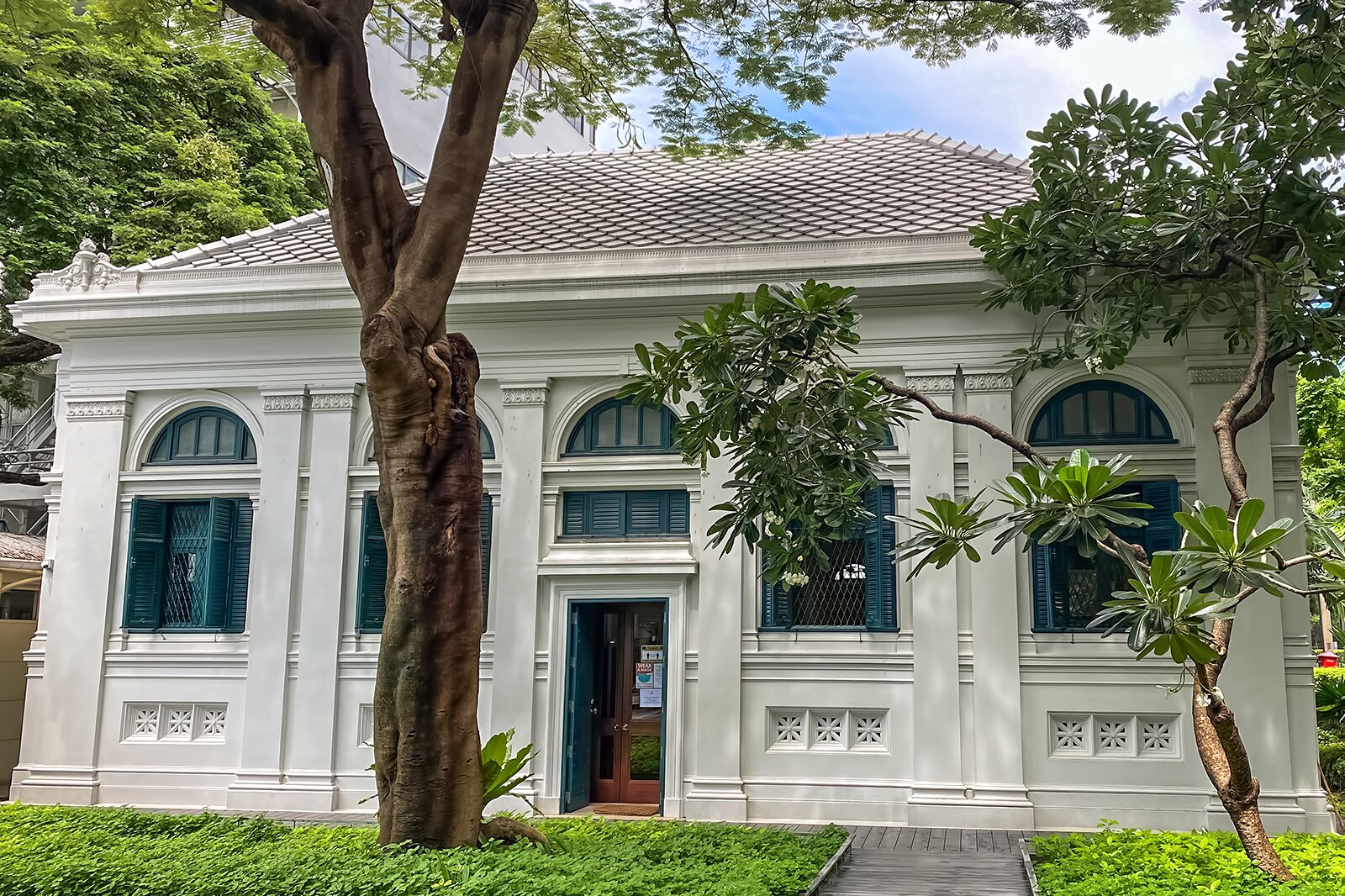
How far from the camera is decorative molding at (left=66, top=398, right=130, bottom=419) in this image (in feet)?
48.8

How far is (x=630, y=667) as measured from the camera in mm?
14211

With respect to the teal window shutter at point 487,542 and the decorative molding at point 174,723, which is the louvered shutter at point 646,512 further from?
the decorative molding at point 174,723

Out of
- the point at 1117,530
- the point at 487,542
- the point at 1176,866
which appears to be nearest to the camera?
the point at 1176,866

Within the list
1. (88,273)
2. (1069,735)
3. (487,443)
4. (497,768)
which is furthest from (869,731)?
(88,273)

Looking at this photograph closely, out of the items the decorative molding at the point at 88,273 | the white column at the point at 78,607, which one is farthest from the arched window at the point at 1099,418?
the decorative molding at the point at 88,273

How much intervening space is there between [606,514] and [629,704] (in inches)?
95.1

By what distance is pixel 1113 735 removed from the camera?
12367mm

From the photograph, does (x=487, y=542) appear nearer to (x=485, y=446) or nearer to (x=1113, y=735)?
(x=485, y=446)

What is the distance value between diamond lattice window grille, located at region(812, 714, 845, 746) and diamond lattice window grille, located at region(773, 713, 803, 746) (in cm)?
16

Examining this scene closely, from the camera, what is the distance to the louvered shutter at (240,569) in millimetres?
14281

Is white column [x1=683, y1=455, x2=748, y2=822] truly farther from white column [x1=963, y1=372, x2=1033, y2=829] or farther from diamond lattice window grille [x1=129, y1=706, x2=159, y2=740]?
diamond lattice window grille [x1=129, y1=706, x2=159, y2=740]

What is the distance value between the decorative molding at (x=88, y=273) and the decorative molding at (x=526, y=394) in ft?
18.2

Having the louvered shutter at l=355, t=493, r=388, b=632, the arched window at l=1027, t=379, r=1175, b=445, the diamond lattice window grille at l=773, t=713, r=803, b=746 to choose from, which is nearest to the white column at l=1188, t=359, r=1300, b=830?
the arched window at l=1027, t=379, r=1175, b=445

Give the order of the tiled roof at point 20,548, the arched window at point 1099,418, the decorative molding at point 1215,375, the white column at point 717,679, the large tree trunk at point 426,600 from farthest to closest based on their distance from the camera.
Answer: the tiled roof at point 20,548 < the arched window at point 1099,418 < the white column at point 717,679 < the decorative molding at point 1215,375 < the large tree trunk at point 426,600
